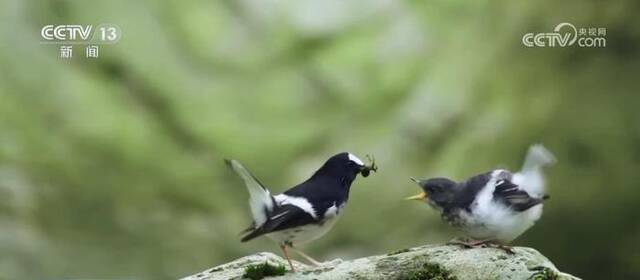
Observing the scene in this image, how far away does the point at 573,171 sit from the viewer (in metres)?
2.96

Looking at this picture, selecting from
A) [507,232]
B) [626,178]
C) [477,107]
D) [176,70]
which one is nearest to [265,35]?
[176,70]

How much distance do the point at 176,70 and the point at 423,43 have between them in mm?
888

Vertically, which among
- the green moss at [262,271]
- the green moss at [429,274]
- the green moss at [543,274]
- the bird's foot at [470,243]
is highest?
the green moss at [262,271]

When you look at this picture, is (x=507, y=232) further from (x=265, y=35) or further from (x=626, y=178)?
(x=265, y=35)

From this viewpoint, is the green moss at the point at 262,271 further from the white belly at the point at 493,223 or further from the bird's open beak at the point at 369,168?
the white belly at the point at 493,223

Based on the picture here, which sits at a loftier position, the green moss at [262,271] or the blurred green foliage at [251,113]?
the blurred green foliage at [251,113]

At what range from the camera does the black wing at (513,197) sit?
2471mm

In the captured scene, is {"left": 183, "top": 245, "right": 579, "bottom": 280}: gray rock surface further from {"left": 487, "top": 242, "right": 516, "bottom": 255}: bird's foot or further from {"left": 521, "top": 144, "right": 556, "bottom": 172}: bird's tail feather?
{"left": 521, "top": 144, "right": 556, "bottom": 172}: bird's tail feather

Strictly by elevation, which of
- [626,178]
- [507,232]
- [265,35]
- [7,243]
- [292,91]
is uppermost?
[265,35]

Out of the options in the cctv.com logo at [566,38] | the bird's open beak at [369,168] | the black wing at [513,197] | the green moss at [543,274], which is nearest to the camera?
the green moss at [543,274]

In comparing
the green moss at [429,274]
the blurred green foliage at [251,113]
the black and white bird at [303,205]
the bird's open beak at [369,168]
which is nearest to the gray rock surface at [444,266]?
the green moss at [429,274]

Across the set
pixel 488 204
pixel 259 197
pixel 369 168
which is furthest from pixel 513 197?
pixel 259 197

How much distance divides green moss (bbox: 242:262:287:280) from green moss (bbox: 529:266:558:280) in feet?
2.36

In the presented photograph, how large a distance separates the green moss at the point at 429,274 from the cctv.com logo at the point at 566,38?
969 millimetres
